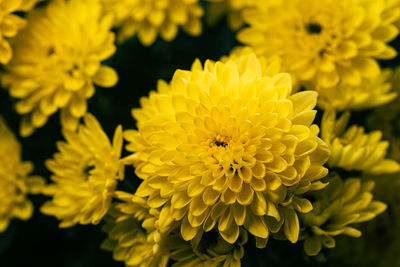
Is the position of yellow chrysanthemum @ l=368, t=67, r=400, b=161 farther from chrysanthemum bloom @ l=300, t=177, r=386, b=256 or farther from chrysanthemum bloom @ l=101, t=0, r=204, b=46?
chrysanthemum bloom @ l=101, t=0, r=204, b=46

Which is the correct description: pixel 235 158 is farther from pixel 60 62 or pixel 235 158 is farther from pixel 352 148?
pixel 60 62

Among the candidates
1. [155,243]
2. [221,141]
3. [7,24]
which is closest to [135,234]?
→ [155,243]

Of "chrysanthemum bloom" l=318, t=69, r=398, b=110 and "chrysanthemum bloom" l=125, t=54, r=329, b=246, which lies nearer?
"chrysanthemum bloom" l=125, t=54, r=329, b=246

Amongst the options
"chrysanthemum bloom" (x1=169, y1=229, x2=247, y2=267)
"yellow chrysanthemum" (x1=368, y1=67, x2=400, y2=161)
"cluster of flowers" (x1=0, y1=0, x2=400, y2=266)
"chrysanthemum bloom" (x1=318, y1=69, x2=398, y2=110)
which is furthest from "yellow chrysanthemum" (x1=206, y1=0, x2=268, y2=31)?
"chrysanthemum bloom" (x1=169, y1=229, x2=247, y2=267)

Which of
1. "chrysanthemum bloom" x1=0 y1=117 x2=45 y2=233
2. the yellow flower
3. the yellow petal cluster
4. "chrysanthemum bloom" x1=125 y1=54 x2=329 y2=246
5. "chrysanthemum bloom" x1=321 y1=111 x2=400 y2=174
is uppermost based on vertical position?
the yellow flower

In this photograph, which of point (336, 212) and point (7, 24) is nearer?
point (336, 212)

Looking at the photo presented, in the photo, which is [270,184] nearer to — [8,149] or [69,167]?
[69,167]

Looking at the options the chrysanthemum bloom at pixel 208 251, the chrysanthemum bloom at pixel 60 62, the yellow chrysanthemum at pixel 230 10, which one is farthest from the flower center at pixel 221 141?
the yellow chrysanthemum at pixel 230 10
